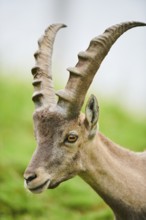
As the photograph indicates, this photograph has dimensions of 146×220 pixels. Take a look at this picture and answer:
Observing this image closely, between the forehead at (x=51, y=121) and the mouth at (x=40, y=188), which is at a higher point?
the forehead at (x=51, y=121)

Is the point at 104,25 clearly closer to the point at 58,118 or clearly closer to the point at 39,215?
the point at 39,215

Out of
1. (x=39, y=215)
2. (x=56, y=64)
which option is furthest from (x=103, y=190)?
(x=56, y=64)

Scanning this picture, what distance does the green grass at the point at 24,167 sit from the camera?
10625 mm

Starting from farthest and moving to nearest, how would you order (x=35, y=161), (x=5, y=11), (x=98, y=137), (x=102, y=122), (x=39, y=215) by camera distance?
(x=5, y=11) → (x=102, y=122) → (x=39, y=215) → (x=98, y=137) → (x=35, y=161)

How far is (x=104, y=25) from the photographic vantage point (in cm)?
2769

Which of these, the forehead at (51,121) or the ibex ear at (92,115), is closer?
the forehead at (51,121)

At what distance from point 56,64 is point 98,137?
927cm

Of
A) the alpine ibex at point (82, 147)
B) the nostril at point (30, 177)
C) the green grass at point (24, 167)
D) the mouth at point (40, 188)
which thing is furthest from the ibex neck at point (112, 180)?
the green grass at point (24, 167)

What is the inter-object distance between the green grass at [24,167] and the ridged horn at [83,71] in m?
3.08

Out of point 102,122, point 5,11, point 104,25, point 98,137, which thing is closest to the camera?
point 98,137

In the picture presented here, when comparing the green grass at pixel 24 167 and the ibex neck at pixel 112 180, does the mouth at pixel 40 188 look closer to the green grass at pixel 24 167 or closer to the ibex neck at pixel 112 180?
the ibex neck at pixel 112 180

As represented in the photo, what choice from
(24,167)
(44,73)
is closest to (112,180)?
(44,73)

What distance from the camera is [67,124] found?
787 centimetres

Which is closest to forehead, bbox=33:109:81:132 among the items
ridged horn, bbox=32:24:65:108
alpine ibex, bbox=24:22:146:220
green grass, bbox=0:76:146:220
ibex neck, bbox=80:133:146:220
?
alpine ibex, bbox=24:22:146:220
